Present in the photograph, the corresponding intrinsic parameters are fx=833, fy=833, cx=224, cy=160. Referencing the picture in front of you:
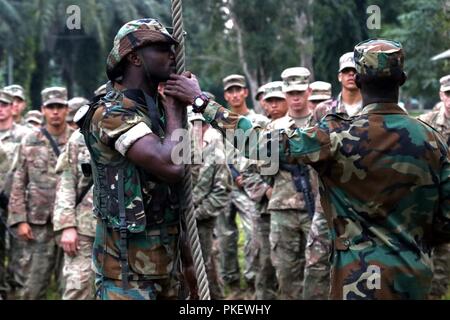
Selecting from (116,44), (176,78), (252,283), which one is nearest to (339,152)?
(176,78)

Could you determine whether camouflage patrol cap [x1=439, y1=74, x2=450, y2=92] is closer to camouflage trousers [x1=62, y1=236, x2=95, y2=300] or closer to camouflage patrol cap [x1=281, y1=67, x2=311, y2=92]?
camouflage patrol cap [x1=281, y1=67, x2=311, y2=92]

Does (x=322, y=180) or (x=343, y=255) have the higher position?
(x=322, y=180)

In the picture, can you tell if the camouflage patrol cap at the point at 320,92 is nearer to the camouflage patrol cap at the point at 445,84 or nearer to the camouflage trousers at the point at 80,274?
the camouflage patrol cap at the point at 445,84

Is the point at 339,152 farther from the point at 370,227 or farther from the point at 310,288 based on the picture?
the point at 310,288

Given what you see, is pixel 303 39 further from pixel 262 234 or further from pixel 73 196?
pixel 73 196

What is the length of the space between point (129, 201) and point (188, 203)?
0.99ft

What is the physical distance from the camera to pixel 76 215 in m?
7.29

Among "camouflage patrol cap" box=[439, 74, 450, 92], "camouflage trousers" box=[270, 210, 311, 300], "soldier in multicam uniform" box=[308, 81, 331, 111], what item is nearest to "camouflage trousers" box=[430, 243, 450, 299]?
"camouflage trousers" box=[270, 210, 311, 300]

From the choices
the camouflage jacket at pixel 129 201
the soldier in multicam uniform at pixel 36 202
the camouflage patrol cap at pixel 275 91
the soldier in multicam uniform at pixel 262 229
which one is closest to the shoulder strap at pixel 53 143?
the soldier in multicam uniform at pixel 36 202

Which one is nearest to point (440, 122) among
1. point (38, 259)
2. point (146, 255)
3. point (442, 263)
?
point (442, 263)

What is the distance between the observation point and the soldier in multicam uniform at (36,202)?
834cm

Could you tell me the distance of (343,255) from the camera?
4.12 meters

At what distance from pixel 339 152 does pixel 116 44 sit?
1295 millimetres

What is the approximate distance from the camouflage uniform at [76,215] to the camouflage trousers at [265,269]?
1948 millimetres
